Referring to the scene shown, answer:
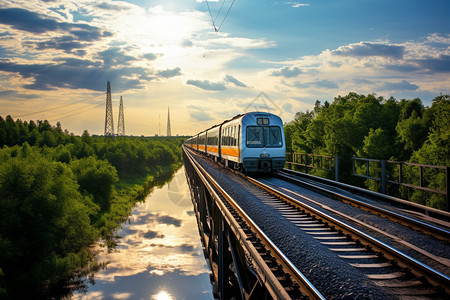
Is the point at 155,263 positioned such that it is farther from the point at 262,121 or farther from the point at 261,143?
the point at 262,121

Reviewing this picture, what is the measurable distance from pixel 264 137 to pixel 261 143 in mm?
398

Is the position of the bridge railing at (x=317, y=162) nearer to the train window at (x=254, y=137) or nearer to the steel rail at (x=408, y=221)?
the train window at (x=254, y=137)

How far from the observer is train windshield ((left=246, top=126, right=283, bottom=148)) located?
59.7 ft

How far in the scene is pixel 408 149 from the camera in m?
36.8

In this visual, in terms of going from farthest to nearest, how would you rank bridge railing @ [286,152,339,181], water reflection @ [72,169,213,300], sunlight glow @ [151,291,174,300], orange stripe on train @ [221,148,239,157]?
water reflection @ [72,169,213,300] < sunlight glow @ [151,291,174,300] < orange stripe on train @ [221,148,239,157] < bridge railing @ [286,152,339,181]

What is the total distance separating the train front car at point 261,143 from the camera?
59.2ft

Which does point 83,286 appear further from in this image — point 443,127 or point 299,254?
point 443,127

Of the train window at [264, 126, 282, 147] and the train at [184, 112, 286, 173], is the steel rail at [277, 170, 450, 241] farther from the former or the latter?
the train window at [264, 126, 282, 147]

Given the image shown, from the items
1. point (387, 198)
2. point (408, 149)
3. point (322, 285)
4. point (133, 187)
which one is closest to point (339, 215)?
point (387, 198)

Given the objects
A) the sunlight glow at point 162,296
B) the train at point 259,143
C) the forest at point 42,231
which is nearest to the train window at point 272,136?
the train at point 259,143

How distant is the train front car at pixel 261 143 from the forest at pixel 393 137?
1114 cm

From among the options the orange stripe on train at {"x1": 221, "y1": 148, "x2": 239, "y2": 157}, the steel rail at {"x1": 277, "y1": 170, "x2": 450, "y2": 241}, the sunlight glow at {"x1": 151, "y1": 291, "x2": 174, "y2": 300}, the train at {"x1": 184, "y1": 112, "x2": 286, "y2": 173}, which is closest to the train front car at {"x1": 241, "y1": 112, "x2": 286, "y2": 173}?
Answer: the train at {"x1": 184, "y1": 112, "x2": 286, "y2": 173}

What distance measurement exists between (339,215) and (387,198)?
270 centimetres

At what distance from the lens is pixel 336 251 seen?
275 inches
